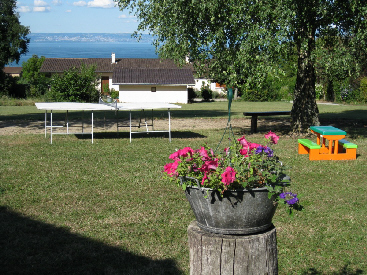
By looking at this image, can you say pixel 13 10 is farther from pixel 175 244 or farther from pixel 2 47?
pixel 175 244

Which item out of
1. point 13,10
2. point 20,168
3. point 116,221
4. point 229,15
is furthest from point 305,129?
point 13,10

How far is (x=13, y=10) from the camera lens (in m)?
27.4

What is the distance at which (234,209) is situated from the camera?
3.16 m

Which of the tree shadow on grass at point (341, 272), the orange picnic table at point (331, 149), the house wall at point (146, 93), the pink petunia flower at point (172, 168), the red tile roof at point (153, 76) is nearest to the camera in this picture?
the pink petunia flower at point (172, 168)

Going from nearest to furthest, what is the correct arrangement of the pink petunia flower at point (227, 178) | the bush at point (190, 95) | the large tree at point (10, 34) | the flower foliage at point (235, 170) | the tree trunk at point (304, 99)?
the pink petunia flower at point (227, 178), the flower foliage at point (235, 170), the tree trunk at point (304, 99), the large tree at point (10, 34), the bush at point (190, 95)

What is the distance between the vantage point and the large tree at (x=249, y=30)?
1279cm

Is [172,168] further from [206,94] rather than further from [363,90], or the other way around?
[206,94]

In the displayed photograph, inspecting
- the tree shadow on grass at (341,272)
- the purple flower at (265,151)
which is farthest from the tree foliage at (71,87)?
the purple flower at (265,151)

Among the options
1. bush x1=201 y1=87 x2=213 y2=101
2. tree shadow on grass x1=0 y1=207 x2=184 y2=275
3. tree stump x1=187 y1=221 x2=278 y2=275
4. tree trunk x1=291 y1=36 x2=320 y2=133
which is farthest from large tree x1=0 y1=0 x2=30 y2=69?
tree stump x1=187 y1=221 x2=278 y2=275

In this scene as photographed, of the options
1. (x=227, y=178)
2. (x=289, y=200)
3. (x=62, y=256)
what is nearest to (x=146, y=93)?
(x=62, y=256)

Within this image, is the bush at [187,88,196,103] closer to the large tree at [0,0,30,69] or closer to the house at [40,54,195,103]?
the house at [40,54,195,103]

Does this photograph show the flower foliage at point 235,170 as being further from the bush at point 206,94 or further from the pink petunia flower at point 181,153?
the bush at point 206,94

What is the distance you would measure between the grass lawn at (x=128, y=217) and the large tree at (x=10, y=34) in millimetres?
16810

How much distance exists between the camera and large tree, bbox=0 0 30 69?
26227 mm
